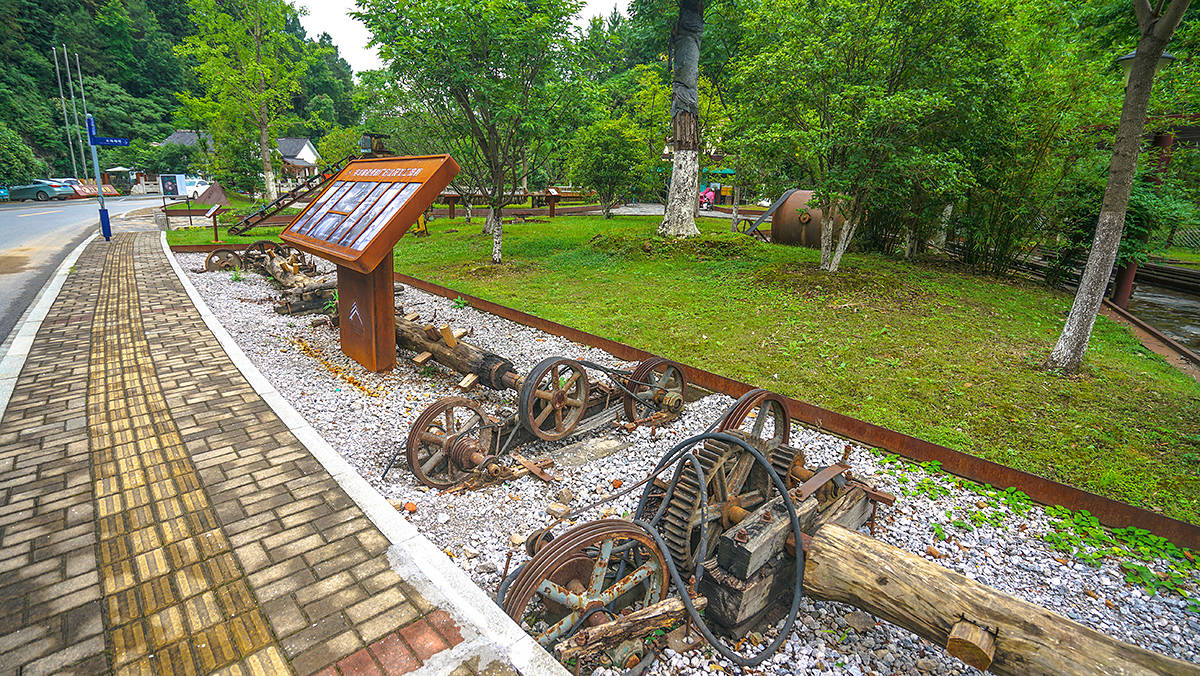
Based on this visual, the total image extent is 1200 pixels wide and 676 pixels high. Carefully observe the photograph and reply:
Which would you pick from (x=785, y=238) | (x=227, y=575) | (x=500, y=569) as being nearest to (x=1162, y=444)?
(x=500, y=569)

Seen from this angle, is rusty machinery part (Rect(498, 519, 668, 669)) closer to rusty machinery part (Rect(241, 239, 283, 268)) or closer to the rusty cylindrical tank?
rusty machinery part (Rect(241, 239, 283, 268))

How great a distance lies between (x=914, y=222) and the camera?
1488cm

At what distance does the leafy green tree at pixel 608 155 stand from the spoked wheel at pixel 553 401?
19250mm

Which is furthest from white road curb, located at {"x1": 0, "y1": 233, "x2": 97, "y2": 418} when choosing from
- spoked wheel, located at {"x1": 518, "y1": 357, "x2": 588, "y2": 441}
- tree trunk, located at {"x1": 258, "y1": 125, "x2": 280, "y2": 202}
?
tree trunk, located at {"x1": 258, "y1": 125, "x2": 280, "y2": 202}

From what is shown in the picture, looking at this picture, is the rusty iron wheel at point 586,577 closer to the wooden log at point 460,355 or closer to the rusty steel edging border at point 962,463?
the wooden log at point 460,355

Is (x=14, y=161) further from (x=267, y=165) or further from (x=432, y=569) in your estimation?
(x=432, y=569)

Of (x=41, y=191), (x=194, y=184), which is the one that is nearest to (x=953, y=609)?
(x=41, y=191)

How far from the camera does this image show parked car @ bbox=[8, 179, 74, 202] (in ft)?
116

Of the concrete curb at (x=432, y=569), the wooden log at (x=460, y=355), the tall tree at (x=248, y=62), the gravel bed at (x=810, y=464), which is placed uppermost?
the tall tree at (x=248, y=62)

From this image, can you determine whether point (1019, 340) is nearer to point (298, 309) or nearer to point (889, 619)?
point (889, 619)

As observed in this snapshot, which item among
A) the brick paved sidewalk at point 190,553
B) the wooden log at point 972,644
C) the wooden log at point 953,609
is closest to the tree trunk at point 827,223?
the wooden log at point 953,609

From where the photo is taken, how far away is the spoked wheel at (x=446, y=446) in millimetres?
4777

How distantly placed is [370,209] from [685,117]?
470 inches

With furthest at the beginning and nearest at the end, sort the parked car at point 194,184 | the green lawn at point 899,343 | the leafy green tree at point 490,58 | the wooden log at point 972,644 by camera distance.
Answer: the parked car at point 194,184
the leafy green tree at point 490,58
the green lawn at point 899,343
the wooden log at point 972,644
